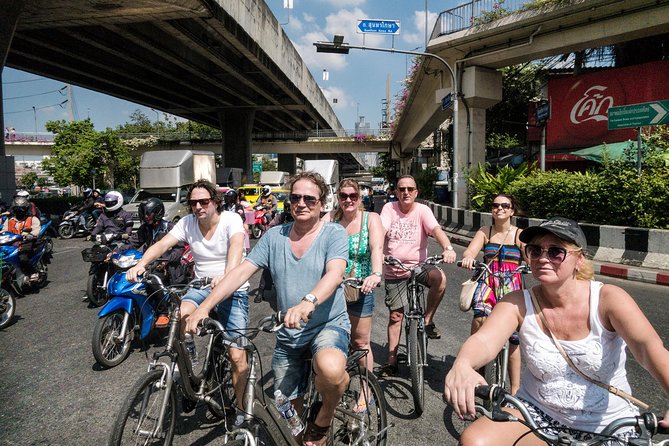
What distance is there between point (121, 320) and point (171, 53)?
20.4 metres

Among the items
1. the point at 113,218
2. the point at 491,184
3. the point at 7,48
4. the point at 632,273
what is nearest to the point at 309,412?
the point at 113,218

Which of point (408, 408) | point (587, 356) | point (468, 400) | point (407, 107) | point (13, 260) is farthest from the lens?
point (407, 107)

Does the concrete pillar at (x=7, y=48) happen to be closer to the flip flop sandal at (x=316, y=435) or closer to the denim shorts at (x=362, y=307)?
the denim shorts at (x=362, y=307)

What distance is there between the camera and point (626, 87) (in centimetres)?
1820

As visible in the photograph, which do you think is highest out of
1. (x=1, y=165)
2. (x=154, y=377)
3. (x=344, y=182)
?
(x=1, y=165)

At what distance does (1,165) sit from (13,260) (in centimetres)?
1174

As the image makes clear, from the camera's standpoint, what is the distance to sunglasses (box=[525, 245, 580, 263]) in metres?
1.98

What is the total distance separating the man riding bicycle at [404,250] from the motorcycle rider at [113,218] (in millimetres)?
5341

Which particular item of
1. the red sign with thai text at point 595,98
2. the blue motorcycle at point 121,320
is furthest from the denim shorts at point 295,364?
the red sign with thai text at point 595,98

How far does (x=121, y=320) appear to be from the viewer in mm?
4801

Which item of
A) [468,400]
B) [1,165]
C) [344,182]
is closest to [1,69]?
[1,165]

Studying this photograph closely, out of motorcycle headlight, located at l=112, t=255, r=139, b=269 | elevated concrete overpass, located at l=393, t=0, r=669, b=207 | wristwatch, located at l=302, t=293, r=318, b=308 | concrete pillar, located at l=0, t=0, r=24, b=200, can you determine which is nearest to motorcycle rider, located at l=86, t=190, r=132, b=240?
motorcycle headlight, located at l=112, t=255, r=139, b=269

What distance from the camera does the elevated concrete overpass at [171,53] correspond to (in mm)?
15977

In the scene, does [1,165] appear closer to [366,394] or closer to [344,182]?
[344,182]
